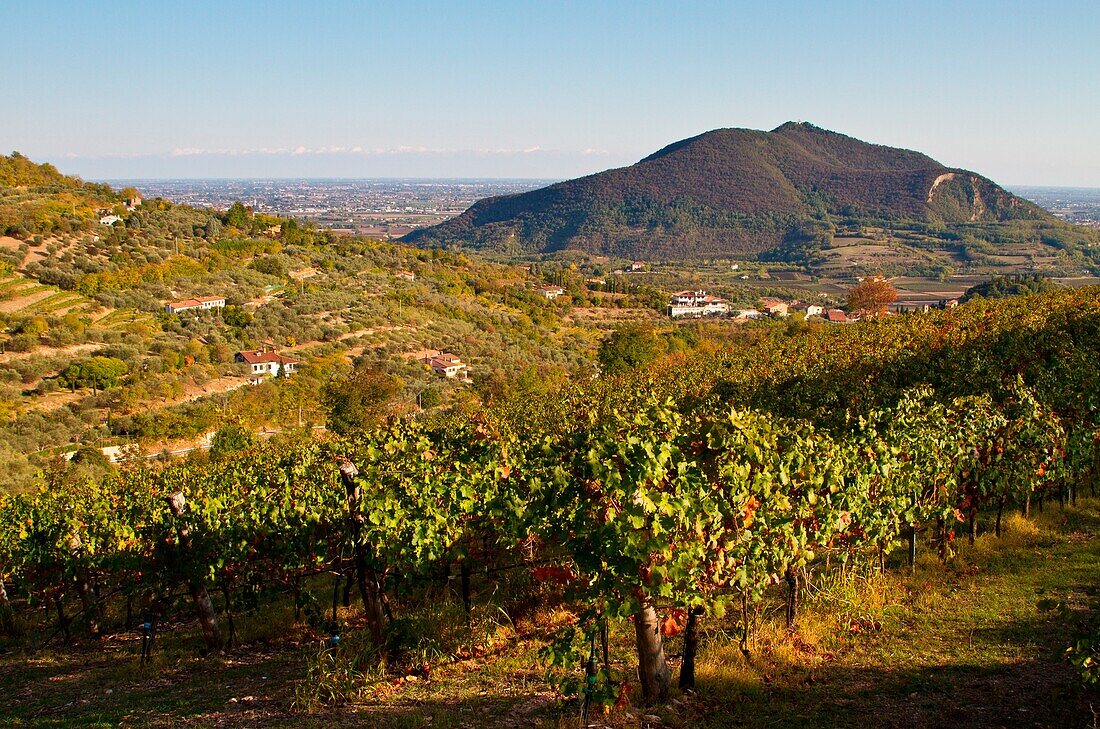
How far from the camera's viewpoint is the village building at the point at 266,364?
118 feet

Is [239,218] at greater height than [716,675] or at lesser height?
greater

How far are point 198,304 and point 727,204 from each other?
465ft

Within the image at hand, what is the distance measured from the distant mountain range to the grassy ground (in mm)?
144173

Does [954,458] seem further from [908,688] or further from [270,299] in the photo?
[270,299]

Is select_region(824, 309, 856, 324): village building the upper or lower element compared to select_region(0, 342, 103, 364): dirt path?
upper

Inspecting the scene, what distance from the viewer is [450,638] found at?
6582 mm

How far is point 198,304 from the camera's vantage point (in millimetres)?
42750

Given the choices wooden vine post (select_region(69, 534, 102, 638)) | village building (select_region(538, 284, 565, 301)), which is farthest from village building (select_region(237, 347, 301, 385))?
village building (select_region(538, 284, 565, 301))

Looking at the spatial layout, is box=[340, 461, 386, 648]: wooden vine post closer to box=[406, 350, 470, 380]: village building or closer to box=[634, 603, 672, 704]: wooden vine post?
box=[634, 603, 672, 704]: wooden vine post

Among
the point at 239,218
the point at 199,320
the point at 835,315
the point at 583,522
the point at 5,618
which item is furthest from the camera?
the point at 239,218

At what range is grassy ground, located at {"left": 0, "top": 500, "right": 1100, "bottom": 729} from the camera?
17.4 ft

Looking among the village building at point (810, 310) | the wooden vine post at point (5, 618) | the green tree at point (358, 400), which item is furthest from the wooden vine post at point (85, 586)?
the village building at point (810, 310)

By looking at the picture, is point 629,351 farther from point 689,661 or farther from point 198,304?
point 689,661

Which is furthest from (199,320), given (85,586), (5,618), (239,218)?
(85,586)
